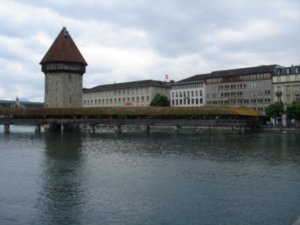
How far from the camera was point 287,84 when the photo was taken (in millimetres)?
75812

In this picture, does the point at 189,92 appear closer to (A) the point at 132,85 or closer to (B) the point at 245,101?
(B) the point at 245,101

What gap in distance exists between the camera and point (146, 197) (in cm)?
1422

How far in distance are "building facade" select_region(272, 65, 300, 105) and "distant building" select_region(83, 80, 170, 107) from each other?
30.4 meters

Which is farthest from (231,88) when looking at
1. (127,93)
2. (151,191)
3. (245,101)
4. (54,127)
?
(151,191)

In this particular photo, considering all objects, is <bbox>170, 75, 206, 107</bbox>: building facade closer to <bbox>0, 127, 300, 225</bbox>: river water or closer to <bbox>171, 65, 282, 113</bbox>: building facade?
<bbox>171, 65, 282, 113</bbox>: building facade

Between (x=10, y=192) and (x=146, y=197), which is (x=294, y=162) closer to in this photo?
(x=146, y=197)

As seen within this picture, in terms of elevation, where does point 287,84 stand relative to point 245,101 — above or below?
above

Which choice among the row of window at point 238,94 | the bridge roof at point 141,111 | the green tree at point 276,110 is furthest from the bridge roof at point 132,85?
the green tree at point 276,110

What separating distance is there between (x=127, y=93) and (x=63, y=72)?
3644cm

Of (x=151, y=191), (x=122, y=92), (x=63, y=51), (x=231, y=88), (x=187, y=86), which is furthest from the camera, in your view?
(x=122, y=92)

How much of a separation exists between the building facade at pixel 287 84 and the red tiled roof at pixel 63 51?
118 feet

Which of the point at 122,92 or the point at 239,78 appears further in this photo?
the point at 122,92

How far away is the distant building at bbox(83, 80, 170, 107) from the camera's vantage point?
102m

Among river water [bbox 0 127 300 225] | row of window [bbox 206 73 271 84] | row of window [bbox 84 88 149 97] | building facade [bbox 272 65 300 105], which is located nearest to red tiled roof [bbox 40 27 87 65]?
row of window [bbox 206 73 271 84]
